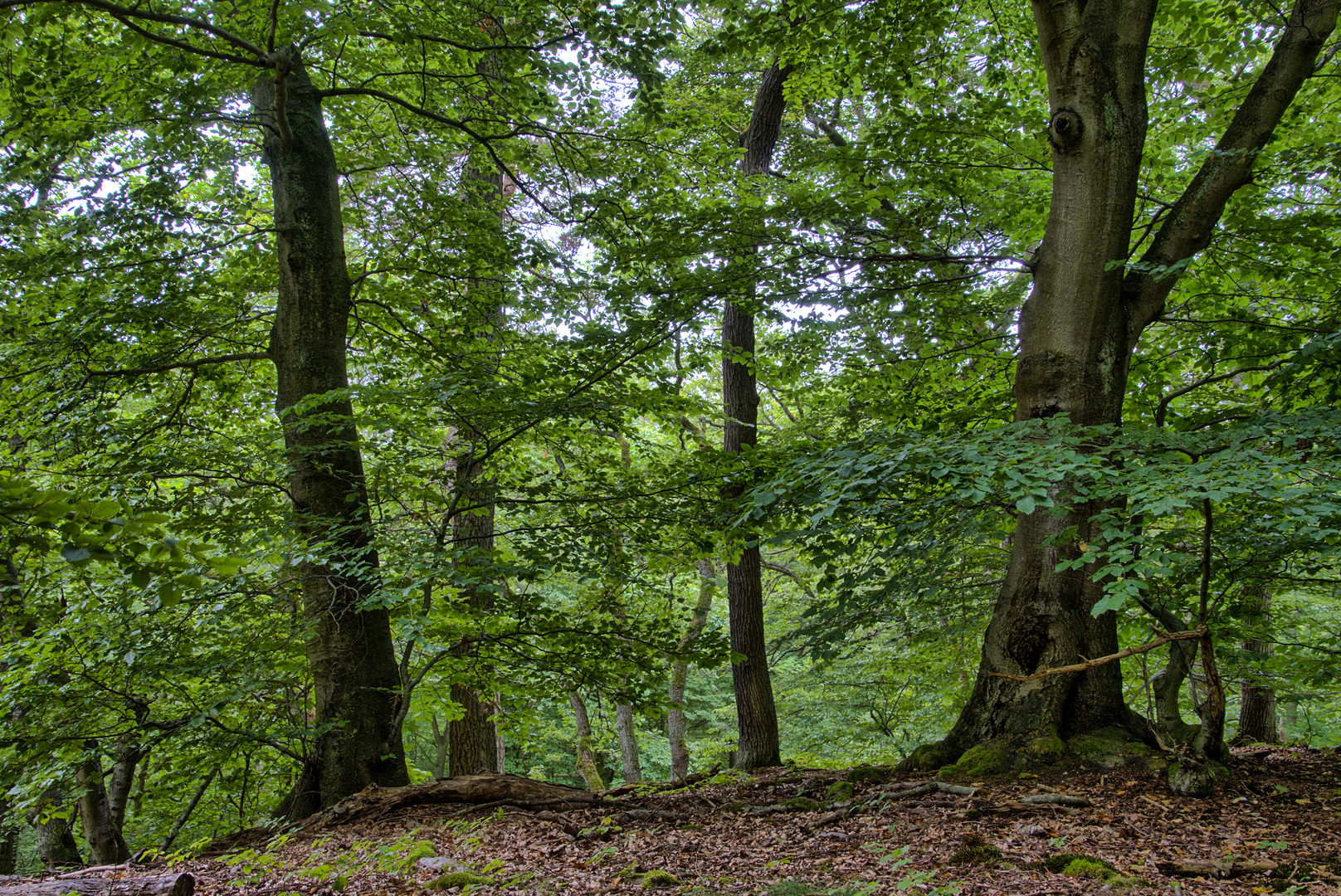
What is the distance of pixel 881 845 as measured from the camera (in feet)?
12.1

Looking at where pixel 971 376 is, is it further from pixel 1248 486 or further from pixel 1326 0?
pixel 1248 486

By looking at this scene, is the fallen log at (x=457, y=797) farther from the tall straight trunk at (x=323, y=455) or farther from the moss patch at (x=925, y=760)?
the moss patch at (x=925, y=760)

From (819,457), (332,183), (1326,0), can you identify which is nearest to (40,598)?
(332,183)

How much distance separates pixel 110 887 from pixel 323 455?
2.75 metres

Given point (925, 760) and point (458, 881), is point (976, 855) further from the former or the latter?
point (458, 881)

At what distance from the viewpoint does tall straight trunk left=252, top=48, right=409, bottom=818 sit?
5.27 metres

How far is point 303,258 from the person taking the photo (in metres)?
5.81

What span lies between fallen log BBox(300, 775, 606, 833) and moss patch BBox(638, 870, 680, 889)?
205 centimetres

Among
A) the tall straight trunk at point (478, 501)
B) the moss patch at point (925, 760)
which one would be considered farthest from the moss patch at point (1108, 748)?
the tall straight trunk at point (478, 501)

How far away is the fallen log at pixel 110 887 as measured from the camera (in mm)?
3369

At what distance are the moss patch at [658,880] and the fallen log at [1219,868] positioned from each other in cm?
211

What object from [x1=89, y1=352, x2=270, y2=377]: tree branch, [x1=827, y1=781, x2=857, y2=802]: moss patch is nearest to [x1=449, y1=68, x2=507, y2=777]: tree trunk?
[x1=89, y1=352, x2=270, y2=377]: tree branch

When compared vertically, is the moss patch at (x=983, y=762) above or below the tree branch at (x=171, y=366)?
below

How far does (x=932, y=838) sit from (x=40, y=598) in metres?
6.74
